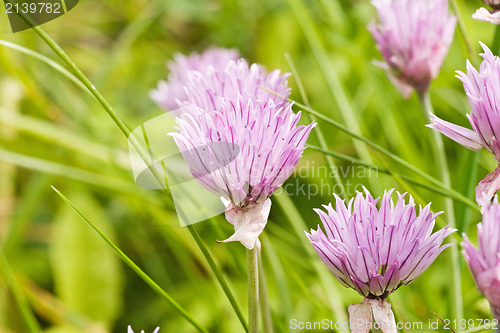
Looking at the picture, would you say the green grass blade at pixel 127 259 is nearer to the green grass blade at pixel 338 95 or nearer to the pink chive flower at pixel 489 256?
the pink chive flower at pixel 489 256

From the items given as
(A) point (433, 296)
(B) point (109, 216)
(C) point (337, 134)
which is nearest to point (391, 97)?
(C) point (337, 134)

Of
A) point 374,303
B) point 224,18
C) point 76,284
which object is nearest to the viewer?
point 374,303

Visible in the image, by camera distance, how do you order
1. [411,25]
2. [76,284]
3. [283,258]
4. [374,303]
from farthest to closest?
[76,284] < [283,258] < [411,25] < [374,303]

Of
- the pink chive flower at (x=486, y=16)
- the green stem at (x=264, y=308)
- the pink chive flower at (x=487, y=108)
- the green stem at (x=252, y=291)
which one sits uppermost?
the pink chive flower at (x=486, y=16)

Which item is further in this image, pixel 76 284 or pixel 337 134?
pixel 337 134

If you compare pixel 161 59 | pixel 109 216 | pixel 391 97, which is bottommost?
pixel 109 216

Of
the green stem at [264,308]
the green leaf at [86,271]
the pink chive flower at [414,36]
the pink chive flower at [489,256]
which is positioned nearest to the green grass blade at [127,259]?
the green stem at [264,308]

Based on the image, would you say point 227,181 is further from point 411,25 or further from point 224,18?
point 224,18

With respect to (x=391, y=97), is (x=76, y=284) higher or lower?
lower
